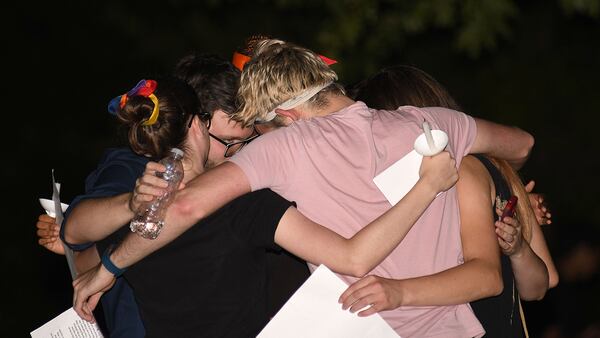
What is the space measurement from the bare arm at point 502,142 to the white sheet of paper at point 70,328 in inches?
51.3

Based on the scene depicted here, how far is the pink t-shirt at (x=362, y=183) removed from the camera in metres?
2.98

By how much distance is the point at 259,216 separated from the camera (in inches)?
115

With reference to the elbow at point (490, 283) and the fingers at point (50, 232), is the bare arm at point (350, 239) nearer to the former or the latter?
the elbow at point (490, 283)

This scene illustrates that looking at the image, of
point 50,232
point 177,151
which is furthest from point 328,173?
point 50,232

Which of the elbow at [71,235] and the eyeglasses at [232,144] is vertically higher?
the eyeglasses at [232,144]

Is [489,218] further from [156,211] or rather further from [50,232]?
[50,232]

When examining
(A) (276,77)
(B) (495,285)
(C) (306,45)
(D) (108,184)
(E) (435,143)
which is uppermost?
(A) (276,77)

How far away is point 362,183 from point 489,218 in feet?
1.36

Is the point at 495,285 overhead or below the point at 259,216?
below

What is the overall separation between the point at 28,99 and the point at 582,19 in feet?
17.8

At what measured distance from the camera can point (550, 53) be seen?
988cm

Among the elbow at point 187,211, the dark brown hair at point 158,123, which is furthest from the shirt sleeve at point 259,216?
the dark brown hair at point 158,123

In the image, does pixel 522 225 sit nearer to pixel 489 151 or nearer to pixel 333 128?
pixel 489 151

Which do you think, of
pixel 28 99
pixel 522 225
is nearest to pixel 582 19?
pixel 28 99
